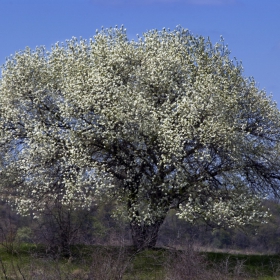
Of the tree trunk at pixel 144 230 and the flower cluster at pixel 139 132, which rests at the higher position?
the flower cluster at pixel 139 132

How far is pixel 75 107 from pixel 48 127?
1.79 m

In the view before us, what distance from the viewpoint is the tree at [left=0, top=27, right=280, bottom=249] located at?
26516 millimetres

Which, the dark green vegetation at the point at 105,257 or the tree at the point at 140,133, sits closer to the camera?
the dark green vegetation at the point at 105,257

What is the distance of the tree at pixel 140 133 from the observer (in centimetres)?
2652

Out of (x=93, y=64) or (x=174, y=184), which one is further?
(x=93, y=64)

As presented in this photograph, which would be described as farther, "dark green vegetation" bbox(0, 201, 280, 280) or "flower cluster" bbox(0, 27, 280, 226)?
"flower cluster" bbox(0, 27, 280, 226)

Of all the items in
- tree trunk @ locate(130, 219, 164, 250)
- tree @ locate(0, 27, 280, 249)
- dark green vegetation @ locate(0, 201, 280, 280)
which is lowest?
dark green vegetation @ locate(0, 201, 280, 280)

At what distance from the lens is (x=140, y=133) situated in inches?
1057

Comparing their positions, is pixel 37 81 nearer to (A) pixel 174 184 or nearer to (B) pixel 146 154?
(B) pixel 146 154

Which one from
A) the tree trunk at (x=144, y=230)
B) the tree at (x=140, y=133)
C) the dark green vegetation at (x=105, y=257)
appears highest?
the tree at (x=140, y=133)

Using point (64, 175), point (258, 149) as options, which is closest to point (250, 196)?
point (258, 149)

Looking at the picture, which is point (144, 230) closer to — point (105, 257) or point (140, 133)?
point (140, 133)

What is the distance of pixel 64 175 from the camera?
87.2 feet

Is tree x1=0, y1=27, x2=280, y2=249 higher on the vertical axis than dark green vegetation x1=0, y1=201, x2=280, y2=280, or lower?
higher
